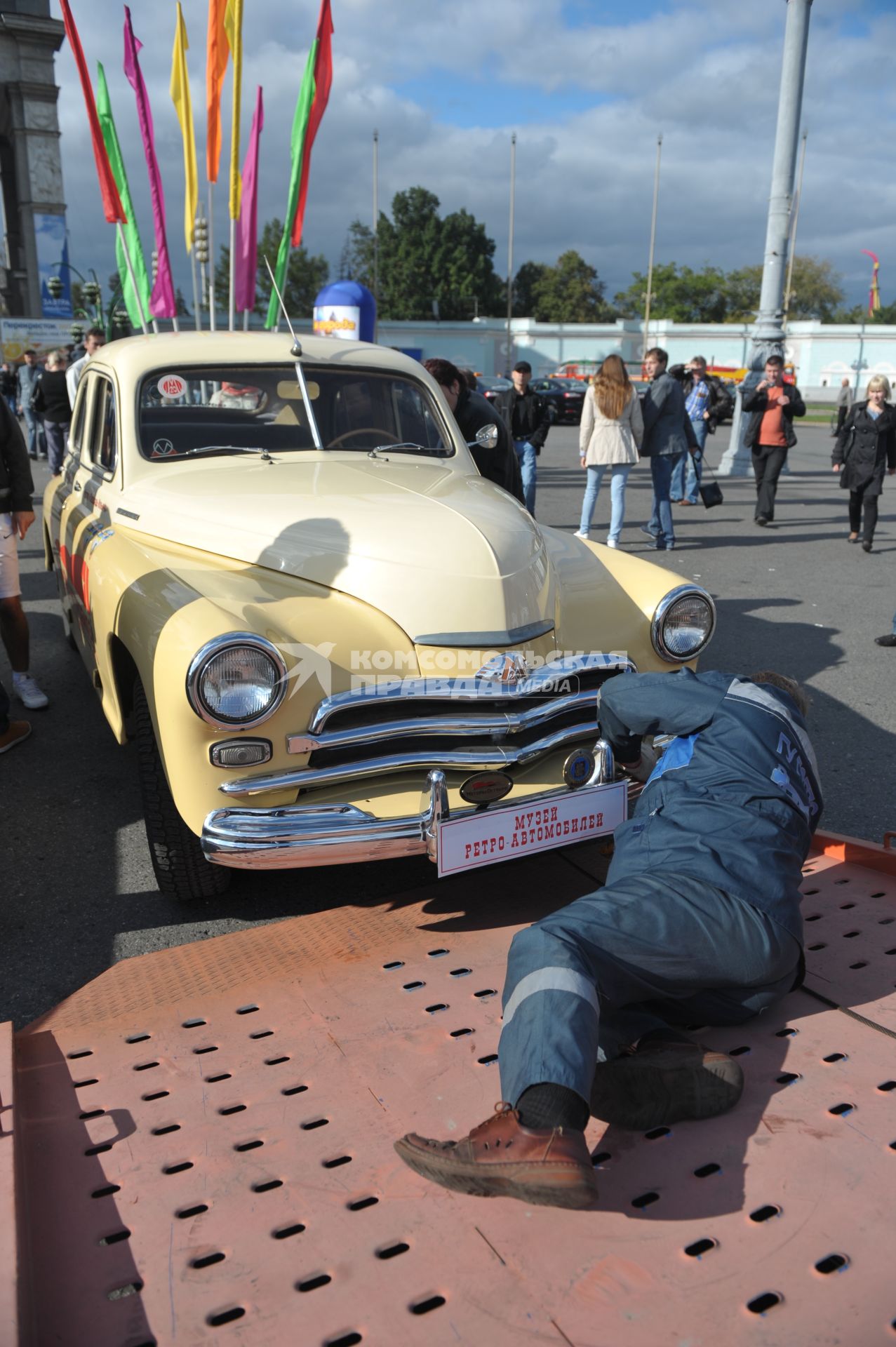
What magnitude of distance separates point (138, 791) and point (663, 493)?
21.5ft

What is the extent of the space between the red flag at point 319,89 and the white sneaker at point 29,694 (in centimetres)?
608

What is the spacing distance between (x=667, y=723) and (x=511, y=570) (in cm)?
87

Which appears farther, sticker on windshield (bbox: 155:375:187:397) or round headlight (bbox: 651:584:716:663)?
sticker on windshield (bbox: 155:375:187:397)

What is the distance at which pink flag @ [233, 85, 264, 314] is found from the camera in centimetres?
963

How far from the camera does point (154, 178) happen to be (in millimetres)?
9938

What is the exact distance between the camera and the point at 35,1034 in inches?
98.5

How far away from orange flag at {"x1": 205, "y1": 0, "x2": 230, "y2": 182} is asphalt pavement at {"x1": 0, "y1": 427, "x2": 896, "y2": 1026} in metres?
4.01

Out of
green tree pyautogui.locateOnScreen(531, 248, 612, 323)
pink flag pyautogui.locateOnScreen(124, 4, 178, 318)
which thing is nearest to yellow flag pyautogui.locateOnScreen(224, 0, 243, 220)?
pink flag pyautogui.locateOnScreen(124, 4, 178, 318)

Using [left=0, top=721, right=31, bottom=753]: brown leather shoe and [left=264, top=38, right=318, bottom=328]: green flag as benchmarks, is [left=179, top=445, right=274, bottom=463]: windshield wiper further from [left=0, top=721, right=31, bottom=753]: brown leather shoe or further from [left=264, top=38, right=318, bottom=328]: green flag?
[left=264, top=38, right=318, bottom=328]: green flag

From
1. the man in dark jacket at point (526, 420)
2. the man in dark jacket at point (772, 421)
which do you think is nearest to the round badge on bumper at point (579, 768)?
the man in dark jacket at point (526, 420)

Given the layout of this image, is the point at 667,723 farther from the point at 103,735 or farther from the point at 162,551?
the point at 103,735

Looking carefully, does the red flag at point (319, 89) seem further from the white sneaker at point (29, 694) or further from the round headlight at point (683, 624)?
the round headlight at point (683, 624)

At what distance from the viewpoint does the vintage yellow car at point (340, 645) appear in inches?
110

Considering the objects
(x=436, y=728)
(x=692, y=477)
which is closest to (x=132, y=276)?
(x=436, y=728)
